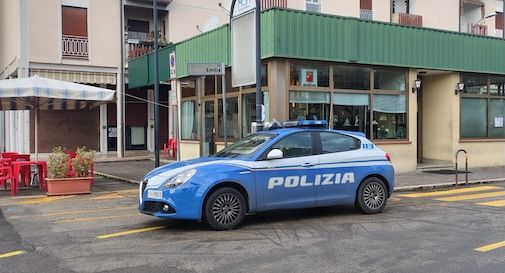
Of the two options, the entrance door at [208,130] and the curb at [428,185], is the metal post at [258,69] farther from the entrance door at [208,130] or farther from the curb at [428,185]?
the entrance door at [208,130]

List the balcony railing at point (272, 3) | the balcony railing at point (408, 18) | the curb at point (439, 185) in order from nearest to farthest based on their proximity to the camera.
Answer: the curb at point (439, 185), the balcony railing at point (272, 3), the balcony railing at point (408, 18)

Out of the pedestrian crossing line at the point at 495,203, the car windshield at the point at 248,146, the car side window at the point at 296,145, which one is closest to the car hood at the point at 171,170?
the car windshield at the point at 248,146

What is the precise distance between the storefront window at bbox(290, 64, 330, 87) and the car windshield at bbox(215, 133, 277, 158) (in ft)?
16.0

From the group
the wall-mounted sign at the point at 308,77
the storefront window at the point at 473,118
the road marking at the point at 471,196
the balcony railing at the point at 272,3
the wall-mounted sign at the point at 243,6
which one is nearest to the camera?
the road marking at the point at 471,196

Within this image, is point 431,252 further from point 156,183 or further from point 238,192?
point 156,183

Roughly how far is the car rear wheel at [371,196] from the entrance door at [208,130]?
24.8 ft

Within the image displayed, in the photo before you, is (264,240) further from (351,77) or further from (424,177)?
(424,177)

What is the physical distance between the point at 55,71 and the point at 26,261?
739 inches

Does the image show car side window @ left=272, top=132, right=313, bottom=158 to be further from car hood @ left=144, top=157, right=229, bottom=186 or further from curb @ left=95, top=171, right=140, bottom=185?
curb @ left=95, top=171, right=140, bottom=185

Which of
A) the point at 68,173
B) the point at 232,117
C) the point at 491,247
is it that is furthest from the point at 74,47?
the point at 491,247

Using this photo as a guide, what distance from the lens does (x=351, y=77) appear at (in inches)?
586

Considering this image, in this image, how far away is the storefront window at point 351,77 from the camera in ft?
47.8

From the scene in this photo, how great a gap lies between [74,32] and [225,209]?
18796 mm

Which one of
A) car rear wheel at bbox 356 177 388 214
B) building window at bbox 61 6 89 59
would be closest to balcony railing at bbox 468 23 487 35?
building window at bbox 61 6 89 59
